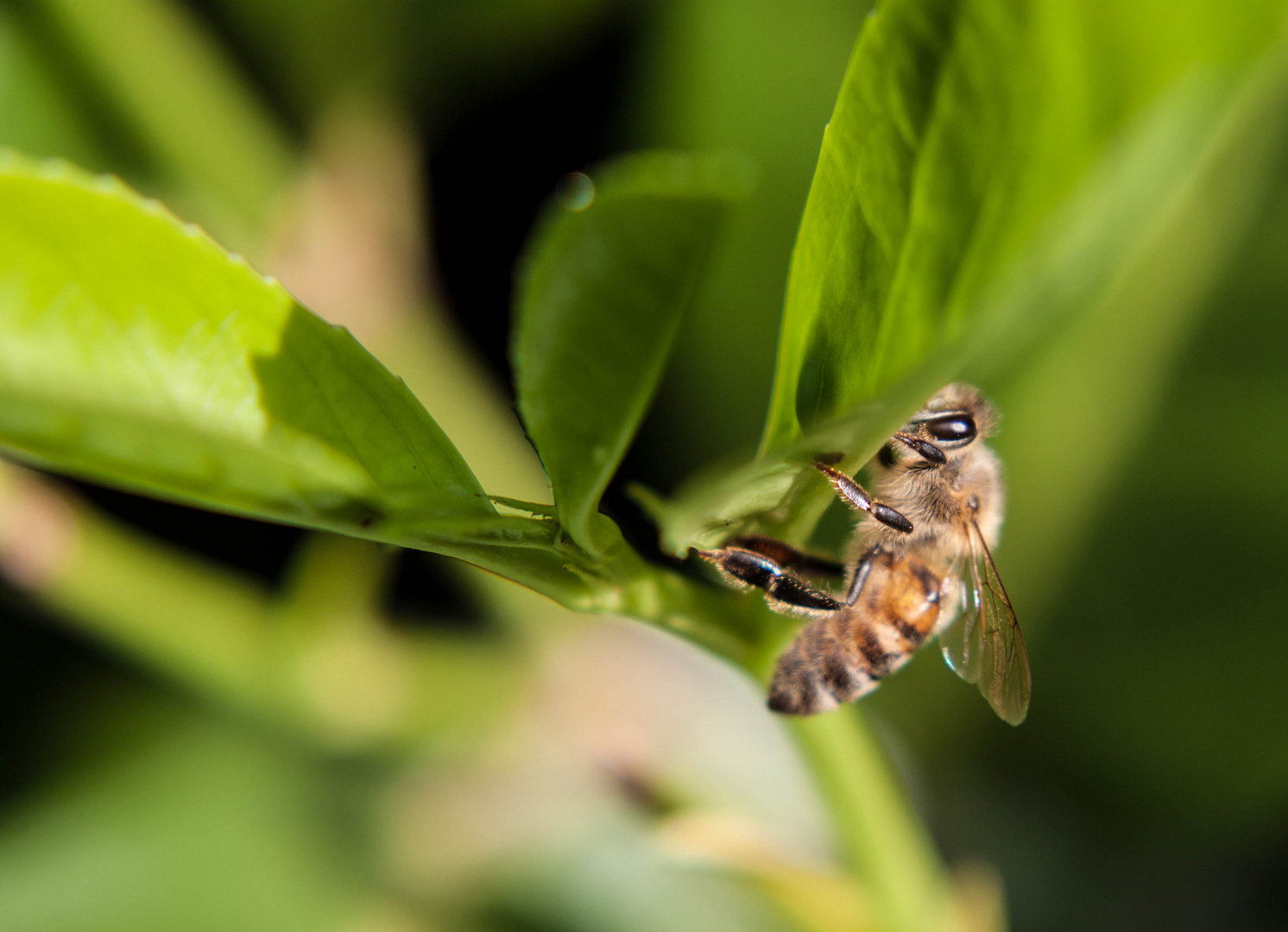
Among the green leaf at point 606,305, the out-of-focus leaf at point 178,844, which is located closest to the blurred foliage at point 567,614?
the out-of-focus leaf at point 178,844

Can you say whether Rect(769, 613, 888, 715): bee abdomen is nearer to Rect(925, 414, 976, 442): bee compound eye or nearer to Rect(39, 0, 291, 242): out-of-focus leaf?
Rect(925, 414, 976, 442): bee compound eye

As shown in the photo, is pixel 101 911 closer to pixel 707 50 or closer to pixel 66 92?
pixel 66 92

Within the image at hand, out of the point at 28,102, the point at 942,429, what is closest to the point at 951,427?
the point at 942,429

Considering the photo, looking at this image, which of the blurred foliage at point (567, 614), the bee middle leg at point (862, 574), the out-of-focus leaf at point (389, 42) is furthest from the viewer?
the out-of-focus leaf at point (389, 42)

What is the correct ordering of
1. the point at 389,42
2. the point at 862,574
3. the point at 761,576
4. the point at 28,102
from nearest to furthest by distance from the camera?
the point at 761,576, the point at 862,574, the point at 28,102, the point at 389,42

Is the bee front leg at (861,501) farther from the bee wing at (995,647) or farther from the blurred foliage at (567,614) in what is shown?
the blurred foliage at (567,614)

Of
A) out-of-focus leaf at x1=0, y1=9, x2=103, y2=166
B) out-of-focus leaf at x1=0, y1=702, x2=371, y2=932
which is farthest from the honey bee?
out-of-focus leaf at x1=0, y1=9, x2=103, y2=166

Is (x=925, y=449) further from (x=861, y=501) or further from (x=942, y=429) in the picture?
(x=861, y=501)

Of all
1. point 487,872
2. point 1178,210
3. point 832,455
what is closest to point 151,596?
A: point 487,872

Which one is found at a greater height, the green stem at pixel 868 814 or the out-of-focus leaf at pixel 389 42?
the out-of-focus leaf at pixel 389 42
